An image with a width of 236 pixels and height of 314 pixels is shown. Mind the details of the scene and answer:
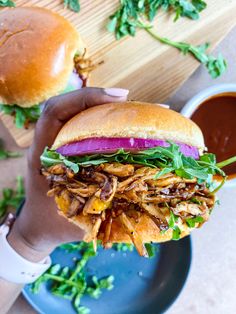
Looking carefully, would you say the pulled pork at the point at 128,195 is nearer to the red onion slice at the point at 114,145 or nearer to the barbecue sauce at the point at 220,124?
the red onion slice at the point at 114,145

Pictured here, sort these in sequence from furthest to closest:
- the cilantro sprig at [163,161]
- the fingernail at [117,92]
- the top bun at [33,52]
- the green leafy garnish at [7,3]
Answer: the green leafy garnish at [7,3] < the top bun at [33,52] < the fingernail at [117,92] < the cilantro sprig at [163,161]

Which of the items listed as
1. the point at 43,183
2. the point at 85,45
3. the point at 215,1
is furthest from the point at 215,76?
the point at 43,183

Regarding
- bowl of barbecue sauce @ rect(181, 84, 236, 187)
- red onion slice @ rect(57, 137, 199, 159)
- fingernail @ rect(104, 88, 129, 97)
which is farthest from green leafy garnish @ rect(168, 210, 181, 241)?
bowl of barbecue sauce @ rect(181, 84, 236, 187)

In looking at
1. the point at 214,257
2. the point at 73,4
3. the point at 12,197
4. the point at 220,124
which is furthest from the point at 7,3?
the point at 214,257

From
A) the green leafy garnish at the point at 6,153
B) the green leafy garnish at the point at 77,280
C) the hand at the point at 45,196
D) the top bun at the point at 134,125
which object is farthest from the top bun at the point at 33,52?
the green leafy garnish at the point at 77,280

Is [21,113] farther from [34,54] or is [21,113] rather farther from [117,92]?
[117,92]

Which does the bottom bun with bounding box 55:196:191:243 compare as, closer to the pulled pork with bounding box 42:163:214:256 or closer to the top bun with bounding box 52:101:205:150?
the pulled pork with bounding box 42:163:214:256

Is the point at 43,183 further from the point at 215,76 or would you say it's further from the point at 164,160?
the point at 215,76
